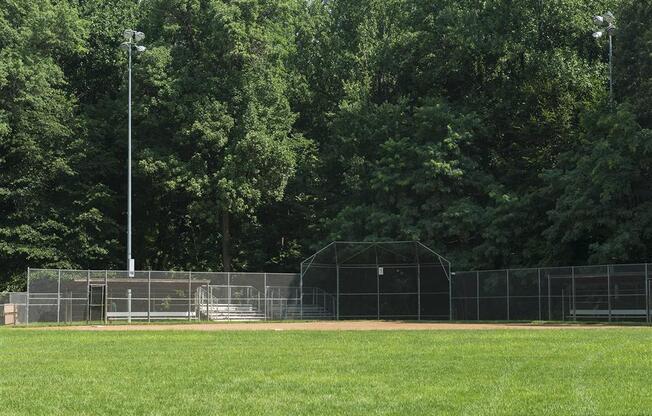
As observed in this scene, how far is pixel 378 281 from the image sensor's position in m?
48.7

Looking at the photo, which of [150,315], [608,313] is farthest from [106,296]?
[608,313]

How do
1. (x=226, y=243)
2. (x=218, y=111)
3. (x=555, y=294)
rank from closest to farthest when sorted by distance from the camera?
(x=555, y=294), (x=218, y=111), (x=226, y=243)

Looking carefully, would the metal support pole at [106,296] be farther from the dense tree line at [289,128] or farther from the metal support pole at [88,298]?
the dense tree line at [289,128]

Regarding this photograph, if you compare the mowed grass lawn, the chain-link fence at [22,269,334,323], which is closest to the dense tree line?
the chain-link fence at [22,269,334,323]

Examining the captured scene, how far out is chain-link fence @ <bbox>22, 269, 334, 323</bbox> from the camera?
4016cm

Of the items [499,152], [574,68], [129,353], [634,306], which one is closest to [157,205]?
[499,152]

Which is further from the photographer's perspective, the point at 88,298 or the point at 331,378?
the point at 88,298

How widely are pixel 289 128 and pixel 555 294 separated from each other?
897 inches

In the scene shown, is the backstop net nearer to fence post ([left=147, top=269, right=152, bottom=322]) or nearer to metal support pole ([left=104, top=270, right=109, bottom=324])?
fence post ([left=147, top=269, right=152, bottom=322])

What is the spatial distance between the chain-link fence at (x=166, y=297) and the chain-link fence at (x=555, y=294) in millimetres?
8195

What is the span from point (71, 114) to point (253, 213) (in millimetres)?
13334

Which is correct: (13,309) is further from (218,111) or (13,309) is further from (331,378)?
(331,378)

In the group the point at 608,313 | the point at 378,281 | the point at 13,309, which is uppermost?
the point at 378,281

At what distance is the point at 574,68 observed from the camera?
4800 cm
